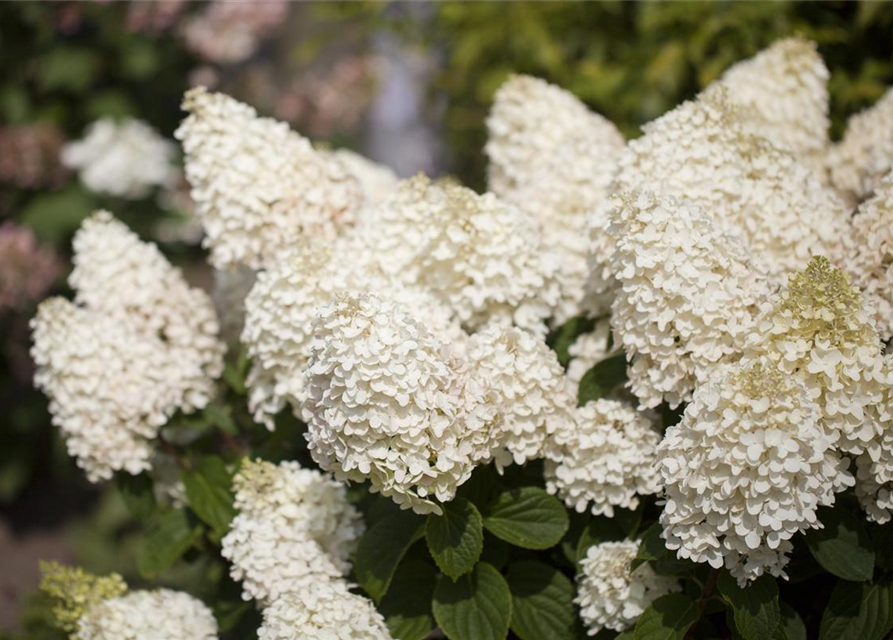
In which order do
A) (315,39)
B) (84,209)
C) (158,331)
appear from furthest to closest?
1. (315,39)
2. (84,209)
3. (158,331)

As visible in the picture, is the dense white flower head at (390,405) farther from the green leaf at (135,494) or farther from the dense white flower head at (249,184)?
the green leaf at (135,494)

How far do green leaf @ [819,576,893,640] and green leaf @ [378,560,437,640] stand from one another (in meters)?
0.77

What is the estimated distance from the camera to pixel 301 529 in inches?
79.4

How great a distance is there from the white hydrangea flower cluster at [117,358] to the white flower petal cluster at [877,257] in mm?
1505

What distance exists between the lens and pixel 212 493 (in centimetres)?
227

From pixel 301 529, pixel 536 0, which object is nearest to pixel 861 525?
pixel 301 529

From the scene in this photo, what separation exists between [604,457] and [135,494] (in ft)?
3.92

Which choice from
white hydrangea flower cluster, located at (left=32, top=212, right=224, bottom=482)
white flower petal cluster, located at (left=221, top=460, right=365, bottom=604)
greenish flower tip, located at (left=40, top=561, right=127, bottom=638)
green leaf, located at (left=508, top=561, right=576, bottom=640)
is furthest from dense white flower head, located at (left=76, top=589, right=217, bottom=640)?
green leaf, located at (left=508, top=561, right=576, bottom=640)

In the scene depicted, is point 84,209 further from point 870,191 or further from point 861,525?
point 861,525

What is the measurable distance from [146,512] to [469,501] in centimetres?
96

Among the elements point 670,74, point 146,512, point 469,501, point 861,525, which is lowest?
point 146,512

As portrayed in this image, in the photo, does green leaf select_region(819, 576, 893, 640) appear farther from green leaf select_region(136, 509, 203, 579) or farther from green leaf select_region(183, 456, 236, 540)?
green leaf select_region(136, 509, 203, 579)

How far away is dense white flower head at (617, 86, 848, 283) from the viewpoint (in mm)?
2043

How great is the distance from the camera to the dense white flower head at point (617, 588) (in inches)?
72.4
